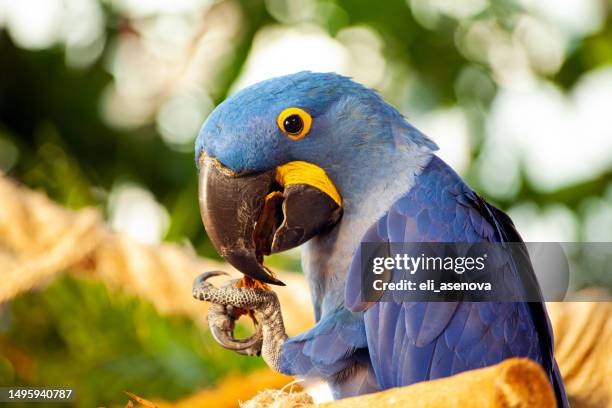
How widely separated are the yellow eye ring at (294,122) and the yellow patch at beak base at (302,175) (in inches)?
1.1

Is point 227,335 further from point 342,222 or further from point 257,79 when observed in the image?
point 257,79

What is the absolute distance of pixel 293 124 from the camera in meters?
0.66

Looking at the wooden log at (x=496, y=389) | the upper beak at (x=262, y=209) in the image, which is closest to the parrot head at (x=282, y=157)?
the upper beak at (x=262, y=209)

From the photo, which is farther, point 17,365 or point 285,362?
point 17,365

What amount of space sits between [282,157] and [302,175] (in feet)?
0.09

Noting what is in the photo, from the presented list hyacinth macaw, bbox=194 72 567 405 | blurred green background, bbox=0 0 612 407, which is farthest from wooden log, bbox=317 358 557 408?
blurred green background, bbox=0 0 612 407

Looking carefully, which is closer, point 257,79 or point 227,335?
point 227,335

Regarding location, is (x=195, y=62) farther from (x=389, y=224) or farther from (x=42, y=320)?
(x=389, y=224)

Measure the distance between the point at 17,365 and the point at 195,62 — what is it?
83 cm

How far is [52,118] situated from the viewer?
1.67 metres

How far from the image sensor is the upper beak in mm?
644

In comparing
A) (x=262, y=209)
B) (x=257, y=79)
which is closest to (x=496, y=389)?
(x=262, y=209)

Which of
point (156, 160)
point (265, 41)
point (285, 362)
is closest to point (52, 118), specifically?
point (156, 160)

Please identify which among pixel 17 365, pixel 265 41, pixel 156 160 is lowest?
pixel 17 365
